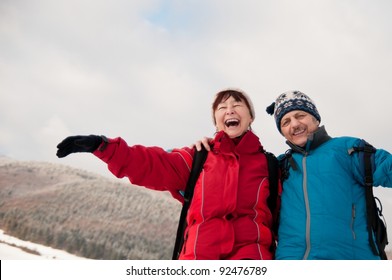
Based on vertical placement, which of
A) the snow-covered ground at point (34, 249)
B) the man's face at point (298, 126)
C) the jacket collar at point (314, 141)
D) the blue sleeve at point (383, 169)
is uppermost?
the man's face at point (298, 126)

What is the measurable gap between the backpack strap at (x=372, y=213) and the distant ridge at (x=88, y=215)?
903 centimetres

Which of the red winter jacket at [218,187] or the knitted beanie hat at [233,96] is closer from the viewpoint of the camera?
the red winter jacket at [218,187]

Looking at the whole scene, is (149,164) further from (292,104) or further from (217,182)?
(292,104)

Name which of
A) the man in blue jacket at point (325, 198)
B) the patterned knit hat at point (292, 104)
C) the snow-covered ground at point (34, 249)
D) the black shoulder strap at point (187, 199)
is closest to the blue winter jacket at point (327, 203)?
the man in blue jacket at point (325, 198)

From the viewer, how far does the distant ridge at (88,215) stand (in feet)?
35.4

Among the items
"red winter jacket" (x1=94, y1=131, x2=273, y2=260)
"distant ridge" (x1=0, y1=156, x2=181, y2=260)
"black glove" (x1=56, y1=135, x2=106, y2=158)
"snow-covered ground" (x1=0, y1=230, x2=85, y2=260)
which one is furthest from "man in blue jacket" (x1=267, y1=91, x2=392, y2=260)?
"distant ridge" (x1=0, y1=156, x2=181, y2=260)

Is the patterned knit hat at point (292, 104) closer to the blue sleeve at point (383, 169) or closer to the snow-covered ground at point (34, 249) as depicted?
the blue sleeve at point (383, 169)

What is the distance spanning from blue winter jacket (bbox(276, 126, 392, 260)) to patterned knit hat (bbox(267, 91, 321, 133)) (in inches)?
16.7

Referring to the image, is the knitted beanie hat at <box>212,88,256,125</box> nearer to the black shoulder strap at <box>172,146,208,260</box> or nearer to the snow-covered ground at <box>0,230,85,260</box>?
the black shoulder strap at <box>172,146,208,260</box>

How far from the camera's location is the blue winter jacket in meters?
2.35

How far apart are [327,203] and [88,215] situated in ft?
41.4

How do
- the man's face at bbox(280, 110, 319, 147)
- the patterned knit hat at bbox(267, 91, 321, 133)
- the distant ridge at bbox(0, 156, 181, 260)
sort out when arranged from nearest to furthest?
the man's face at bbox(280, 110, 319, 147)
the patterned knit hat at bbox(267, 91, 321, 133)
the distant ridge at bbox(0, 156, 181, 260)

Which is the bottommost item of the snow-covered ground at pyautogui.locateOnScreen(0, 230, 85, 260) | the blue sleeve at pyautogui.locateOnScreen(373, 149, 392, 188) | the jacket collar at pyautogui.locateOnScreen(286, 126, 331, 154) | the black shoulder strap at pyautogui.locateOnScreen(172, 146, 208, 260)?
the snow-covered ground at pyautogui.locateOnScreen(0, 230, 85, 260)

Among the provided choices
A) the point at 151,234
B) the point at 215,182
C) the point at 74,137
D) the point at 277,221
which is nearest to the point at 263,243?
the point at 277,221
